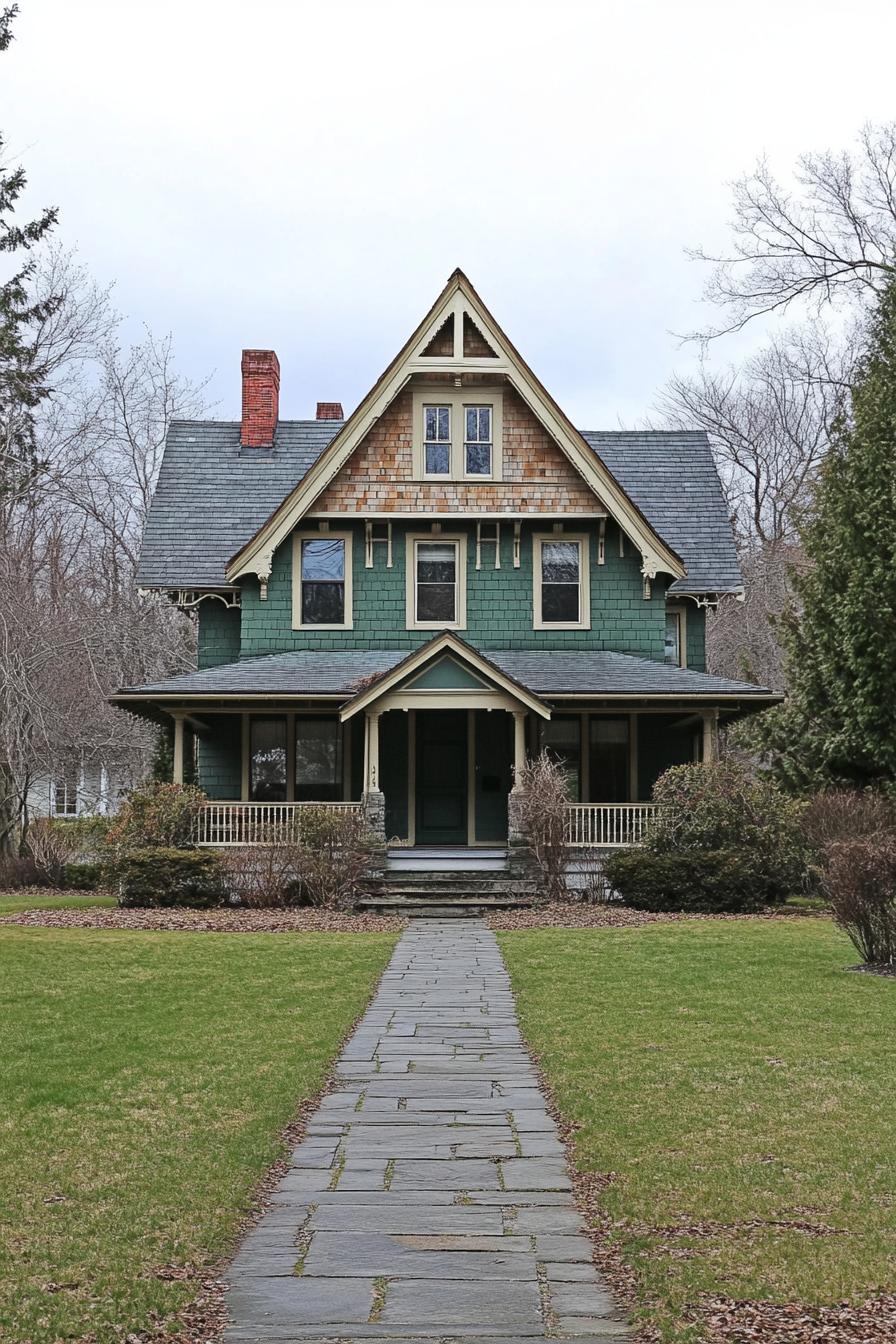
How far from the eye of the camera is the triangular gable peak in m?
23.3

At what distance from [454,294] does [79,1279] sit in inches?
793

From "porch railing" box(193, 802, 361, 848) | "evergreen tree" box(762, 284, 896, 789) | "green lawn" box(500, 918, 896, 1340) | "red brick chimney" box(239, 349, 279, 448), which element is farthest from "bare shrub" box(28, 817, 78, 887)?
"evergreen tree" box(762, 284, 896, 789)

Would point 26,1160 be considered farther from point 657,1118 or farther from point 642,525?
point 642,525

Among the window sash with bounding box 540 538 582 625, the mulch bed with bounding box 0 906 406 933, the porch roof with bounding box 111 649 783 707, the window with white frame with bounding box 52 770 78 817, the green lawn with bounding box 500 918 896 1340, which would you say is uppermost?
the window sash with bounding box 540 538 582 625

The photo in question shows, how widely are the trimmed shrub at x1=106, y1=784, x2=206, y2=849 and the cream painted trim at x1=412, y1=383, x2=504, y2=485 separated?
22.7 feet

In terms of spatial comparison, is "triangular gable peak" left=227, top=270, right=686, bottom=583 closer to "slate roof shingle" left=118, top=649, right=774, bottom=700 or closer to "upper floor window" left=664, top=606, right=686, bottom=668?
"slate roof shingle" left=118, top=649, right=774, bottom=700

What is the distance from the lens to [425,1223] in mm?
5727

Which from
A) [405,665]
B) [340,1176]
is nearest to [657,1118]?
[340,1176]

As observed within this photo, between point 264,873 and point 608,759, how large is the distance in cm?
694

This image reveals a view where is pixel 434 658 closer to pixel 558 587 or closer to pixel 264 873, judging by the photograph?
pixel 264 873

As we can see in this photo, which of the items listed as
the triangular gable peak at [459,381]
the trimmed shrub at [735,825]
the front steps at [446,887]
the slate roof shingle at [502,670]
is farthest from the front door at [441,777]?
the trimmed shrub at [735,825]

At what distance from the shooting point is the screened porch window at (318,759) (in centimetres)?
2377

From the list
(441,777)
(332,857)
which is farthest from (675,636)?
(332,857)

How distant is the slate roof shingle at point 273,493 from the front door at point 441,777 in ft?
15.2
